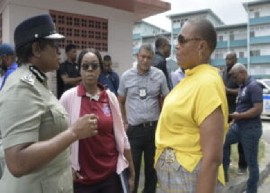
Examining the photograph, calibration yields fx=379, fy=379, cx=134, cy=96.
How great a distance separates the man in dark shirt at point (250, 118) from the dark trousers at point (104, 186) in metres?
2.59

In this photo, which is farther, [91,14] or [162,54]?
[91,14]

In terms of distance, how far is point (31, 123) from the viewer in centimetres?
181

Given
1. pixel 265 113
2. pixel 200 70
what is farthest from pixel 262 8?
pixel 200 70

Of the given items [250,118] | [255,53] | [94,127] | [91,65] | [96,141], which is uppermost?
[255,53]

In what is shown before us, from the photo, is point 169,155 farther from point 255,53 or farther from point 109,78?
point 255,53

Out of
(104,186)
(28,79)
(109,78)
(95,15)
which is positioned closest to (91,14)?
(95,15)

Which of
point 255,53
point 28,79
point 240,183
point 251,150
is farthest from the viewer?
point 255,53

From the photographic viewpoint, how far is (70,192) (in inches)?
87.1

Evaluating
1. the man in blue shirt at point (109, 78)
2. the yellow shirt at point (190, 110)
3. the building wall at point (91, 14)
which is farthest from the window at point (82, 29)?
the yellow shirt at point (190, 110)

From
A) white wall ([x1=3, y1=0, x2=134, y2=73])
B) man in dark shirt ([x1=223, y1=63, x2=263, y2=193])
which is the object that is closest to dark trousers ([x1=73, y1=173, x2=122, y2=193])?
man in dark shirt ([x1=223, y1=63, x2=263, y2=193])

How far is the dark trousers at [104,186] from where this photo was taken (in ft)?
9.87

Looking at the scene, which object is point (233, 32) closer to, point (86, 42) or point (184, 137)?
point (86, 42)

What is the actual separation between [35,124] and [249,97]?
400 centimetres

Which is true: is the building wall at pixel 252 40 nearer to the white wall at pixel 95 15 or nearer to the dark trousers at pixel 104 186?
the white wall at pixel 95 15
